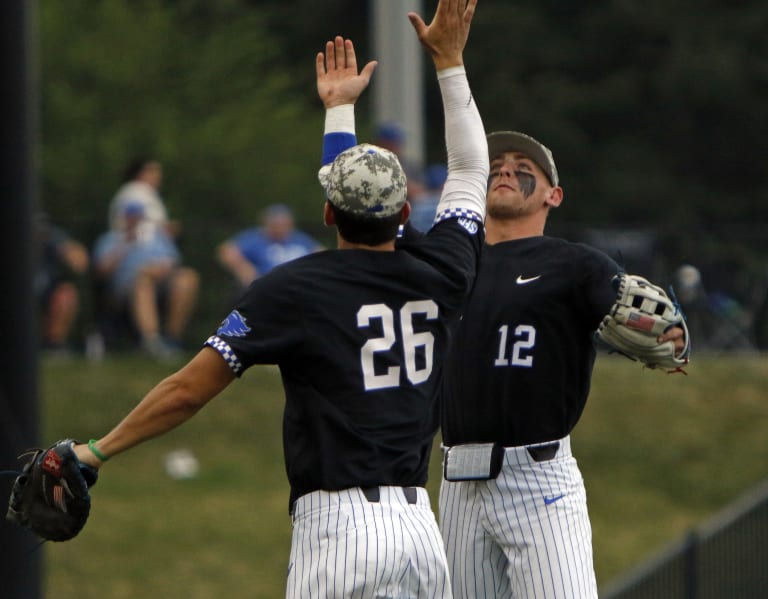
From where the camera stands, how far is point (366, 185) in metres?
5.56

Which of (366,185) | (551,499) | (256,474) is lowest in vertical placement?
(256,474)

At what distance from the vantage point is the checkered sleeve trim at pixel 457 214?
593 centimetres

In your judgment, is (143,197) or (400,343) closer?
(400,343)

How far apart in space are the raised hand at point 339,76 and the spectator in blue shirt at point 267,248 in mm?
9671

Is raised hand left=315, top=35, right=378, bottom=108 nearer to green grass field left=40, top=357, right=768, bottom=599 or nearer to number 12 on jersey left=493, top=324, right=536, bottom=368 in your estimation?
number 12 on jersey left=493, top=324, right=536, bottom=368

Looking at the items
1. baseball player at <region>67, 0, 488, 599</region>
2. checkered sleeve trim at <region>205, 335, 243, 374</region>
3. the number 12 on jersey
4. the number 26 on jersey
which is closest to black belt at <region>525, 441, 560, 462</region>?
the number 12 on jersey

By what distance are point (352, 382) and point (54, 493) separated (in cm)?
103

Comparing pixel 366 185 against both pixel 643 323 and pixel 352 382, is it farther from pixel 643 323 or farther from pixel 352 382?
pixel 643 323

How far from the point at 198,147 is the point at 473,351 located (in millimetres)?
28240

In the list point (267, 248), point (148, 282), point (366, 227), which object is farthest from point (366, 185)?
point (148, 282)

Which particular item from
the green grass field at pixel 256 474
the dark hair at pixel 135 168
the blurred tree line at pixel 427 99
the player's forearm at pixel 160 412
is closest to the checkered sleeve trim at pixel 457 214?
the player's forearm at pixel 160 412

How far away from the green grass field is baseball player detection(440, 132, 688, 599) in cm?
658

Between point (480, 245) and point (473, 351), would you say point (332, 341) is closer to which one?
point (480, 245)

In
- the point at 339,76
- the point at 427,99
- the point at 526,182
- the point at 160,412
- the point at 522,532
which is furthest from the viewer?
the point at 427,99
